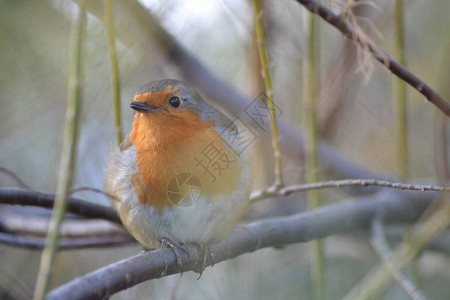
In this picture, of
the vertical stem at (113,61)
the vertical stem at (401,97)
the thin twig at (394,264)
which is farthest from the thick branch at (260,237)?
the vertical stem at (113,61)

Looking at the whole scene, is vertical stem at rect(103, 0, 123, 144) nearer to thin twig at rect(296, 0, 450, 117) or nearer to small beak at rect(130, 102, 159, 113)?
small beak at rect(130, 102, 159, 113)

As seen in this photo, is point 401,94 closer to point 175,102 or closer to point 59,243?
point 175,102

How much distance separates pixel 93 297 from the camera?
149 centimetres

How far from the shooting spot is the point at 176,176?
8.08ft

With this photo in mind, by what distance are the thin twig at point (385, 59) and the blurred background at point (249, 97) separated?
1.29 m

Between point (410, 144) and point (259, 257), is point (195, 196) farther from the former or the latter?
point (410, 144)

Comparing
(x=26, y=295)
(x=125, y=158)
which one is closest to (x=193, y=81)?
(x=125, y=158)

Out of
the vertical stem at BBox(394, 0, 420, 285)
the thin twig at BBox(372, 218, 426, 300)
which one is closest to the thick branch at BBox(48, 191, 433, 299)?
the thin twig at BBox(372, 218, 426, 300)

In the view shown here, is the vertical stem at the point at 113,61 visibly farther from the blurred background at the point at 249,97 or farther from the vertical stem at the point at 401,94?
the vertical stem at the point at 401,94

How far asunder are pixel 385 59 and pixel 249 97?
2176mm

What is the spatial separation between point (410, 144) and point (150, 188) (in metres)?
2.58

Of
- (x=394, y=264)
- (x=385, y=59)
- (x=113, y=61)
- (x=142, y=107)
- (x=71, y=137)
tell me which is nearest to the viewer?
(x=71, y=137)

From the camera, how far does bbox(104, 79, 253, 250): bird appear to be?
2.50 metres

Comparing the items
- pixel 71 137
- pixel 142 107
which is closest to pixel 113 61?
pixel 142 107
